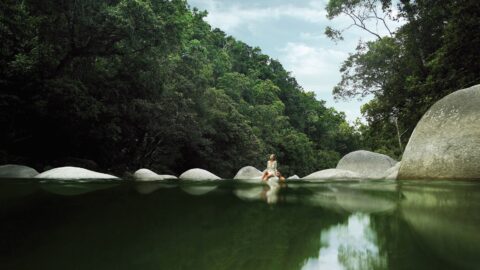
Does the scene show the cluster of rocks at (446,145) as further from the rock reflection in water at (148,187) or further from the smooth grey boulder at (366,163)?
the smooth grey boulder at (366,163)

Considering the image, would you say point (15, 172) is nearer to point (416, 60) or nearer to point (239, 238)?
point (239, 238)

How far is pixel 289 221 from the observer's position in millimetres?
1967

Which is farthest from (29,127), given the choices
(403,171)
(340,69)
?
(340,69)

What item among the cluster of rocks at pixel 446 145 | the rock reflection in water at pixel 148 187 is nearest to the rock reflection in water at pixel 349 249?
the rock reflection in water at pixel 148 187

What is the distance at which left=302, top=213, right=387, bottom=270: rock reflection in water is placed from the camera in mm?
1156

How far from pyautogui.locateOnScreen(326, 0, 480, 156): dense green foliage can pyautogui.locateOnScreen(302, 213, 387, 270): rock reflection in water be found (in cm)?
997

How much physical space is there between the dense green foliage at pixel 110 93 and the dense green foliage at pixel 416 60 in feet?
27.4

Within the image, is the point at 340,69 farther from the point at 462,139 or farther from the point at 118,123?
the point at 462,139

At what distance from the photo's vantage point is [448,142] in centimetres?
672

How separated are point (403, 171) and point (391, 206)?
17.9 feet

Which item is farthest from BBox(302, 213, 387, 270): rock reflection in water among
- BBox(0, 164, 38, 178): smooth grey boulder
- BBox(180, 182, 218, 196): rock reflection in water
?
BBox(0, 164, 38, 178): smooth grey boulder

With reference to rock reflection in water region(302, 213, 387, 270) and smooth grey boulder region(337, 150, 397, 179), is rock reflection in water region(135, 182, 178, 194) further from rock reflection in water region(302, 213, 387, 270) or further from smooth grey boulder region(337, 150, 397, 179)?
smooth grey boulder region(337, 150, 397, 179)

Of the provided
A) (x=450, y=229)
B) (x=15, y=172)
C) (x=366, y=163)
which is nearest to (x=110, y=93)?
(x=15, y=172)

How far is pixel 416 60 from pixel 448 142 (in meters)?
10.2
